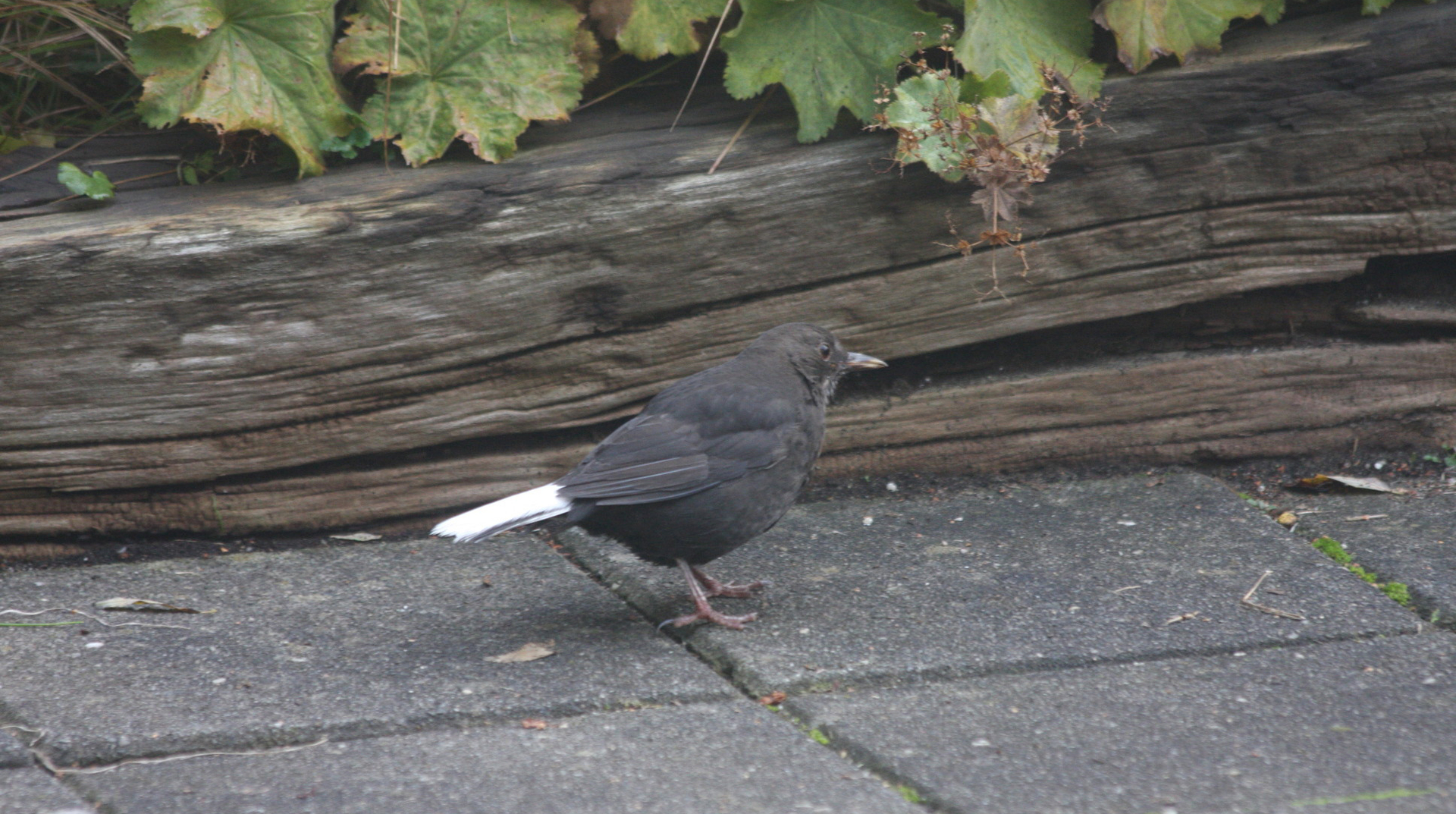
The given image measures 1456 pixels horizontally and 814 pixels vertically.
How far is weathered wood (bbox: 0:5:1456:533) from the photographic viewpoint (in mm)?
3494

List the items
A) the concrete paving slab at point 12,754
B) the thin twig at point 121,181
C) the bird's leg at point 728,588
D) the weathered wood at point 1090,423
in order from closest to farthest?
the concrete paving slab at point 12,754 → the bird's leg at point 728,588 → the thin twig at point 121,181 → the weathered wood at point 1090,423

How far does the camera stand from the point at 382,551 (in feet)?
12.3

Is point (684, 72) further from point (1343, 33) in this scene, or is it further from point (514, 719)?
point (514, 719)

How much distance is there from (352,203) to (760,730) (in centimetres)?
202

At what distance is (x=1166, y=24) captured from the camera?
3639 millimetres

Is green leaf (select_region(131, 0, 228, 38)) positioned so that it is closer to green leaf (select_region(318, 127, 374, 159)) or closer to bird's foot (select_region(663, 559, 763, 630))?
green leaf (select_region(318, 127, 374, 159))

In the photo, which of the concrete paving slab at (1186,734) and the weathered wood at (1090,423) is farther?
the weathered wood at (1090,423)

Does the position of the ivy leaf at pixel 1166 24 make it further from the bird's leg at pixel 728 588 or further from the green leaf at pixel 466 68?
the bird's leg at pixel 728 588

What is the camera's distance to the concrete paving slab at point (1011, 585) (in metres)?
2.90

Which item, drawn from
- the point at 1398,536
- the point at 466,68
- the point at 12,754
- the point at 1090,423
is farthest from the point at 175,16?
the point at 1398,536

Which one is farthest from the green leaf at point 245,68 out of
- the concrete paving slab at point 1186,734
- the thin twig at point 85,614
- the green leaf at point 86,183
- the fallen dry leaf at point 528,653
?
the concrete paving slab at point 1186,734

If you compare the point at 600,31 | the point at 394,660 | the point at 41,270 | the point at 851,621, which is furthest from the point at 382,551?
the point at 600,31

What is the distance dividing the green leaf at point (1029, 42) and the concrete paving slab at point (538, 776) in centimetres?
212

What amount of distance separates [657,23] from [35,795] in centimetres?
270
